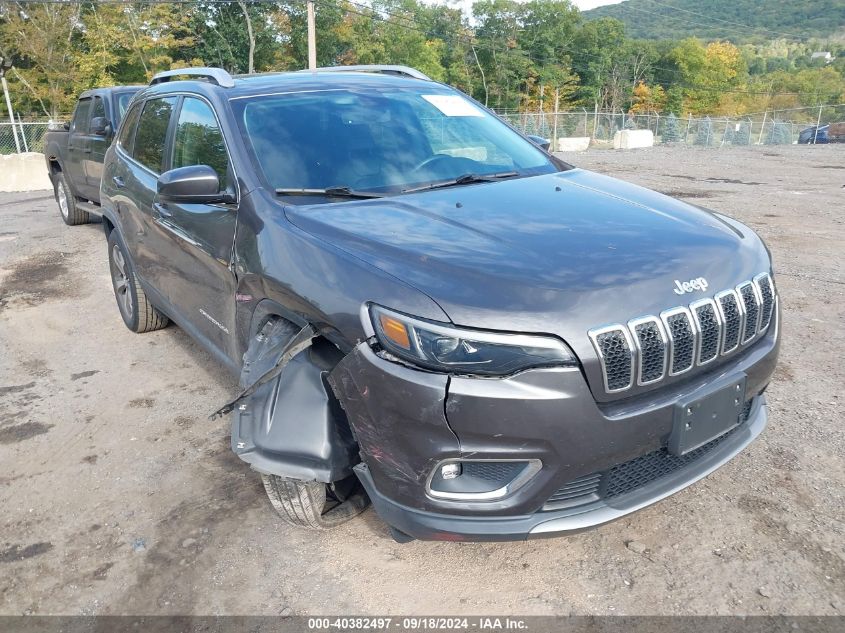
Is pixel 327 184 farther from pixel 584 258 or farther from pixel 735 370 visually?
pixel 735 370

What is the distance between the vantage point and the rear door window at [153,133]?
13.8 ft

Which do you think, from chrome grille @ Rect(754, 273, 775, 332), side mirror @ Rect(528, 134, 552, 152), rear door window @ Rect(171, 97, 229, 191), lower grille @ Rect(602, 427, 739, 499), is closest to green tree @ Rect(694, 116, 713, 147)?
side mirror @ Rect(528, 134, 552, 152)

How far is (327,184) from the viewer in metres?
3.10

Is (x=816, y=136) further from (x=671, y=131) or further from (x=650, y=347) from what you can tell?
(x=650, y=347)

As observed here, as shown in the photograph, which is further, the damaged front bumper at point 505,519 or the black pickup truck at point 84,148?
the black pickup truck at point 84,148

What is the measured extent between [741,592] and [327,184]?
2.33 metres

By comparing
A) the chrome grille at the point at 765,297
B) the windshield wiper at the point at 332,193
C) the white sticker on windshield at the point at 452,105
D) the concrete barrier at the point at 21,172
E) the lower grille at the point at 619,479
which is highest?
the white sticker on windshield at the point at 452,105

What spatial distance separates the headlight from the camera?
2100mm

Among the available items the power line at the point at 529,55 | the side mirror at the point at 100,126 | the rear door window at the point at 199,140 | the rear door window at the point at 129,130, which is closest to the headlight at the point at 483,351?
the rear door window at the point at 199,140

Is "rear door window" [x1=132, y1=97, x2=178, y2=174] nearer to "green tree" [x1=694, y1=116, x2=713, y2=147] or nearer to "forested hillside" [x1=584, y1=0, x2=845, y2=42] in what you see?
"green tree" [x1=694, y1=116, x2=713, y2=147]

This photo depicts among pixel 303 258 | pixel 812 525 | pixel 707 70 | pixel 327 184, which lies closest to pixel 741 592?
pixel 812 525

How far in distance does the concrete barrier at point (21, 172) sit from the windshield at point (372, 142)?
14.4 meters

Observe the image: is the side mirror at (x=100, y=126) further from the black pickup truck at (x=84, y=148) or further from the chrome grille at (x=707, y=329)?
the chrome grille at (x=707, y=329)

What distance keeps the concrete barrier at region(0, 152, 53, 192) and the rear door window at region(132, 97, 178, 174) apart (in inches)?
499
